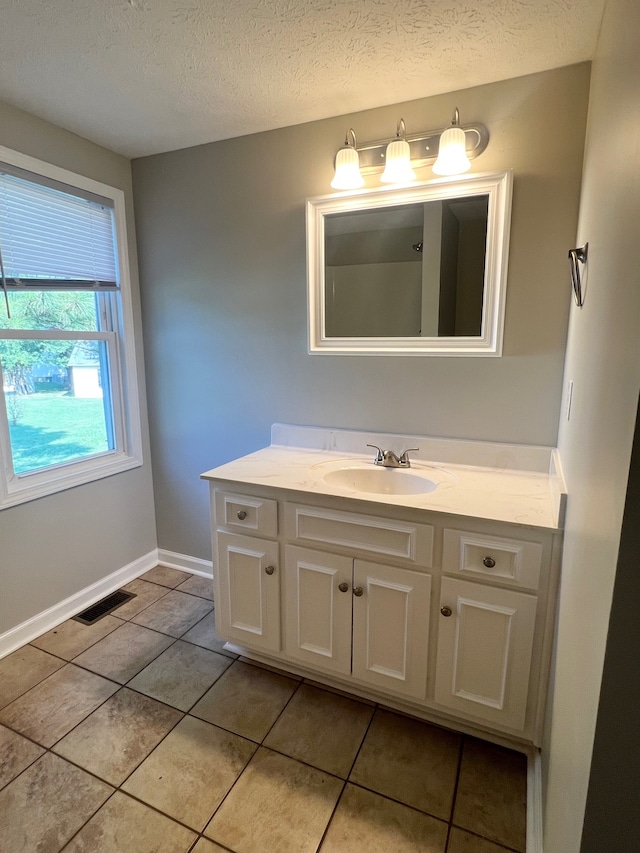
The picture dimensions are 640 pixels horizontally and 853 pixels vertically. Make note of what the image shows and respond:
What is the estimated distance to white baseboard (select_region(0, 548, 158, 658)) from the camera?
80.8 inches

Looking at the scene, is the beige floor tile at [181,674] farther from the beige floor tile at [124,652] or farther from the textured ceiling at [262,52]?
the textured ceiling at [262,52]

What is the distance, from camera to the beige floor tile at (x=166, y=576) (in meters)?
2.61

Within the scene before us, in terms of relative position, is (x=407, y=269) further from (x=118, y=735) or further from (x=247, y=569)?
(x=118, y=735)

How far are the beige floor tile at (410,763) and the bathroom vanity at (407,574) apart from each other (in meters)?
0.07

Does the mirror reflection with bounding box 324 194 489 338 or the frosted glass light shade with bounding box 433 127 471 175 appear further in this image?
the mirror reflection with bounding box 324 194 489 338

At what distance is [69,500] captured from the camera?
2264 millimetres

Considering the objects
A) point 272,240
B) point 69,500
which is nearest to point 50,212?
point 272,240

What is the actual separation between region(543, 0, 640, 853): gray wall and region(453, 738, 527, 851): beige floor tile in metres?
0.23

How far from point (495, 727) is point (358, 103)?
2.36 m

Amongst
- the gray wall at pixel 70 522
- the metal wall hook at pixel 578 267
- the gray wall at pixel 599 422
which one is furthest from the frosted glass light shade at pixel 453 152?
the gray wall at pixel 70 522

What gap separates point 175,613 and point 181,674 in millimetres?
452

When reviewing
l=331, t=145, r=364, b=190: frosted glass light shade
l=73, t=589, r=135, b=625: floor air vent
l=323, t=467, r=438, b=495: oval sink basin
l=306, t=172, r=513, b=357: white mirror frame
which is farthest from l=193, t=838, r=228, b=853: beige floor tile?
l=331, t=145, r=364, b=190: frosted glass light shade

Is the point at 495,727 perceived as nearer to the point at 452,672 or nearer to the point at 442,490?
the point at 452,672

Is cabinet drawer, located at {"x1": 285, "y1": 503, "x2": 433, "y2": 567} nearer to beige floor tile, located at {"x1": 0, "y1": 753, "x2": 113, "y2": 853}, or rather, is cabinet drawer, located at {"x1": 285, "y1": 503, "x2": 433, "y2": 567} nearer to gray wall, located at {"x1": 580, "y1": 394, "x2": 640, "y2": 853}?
gray wall, located at {"x1": 580, "y1": 394, "x2": 640, "y2": 853}
